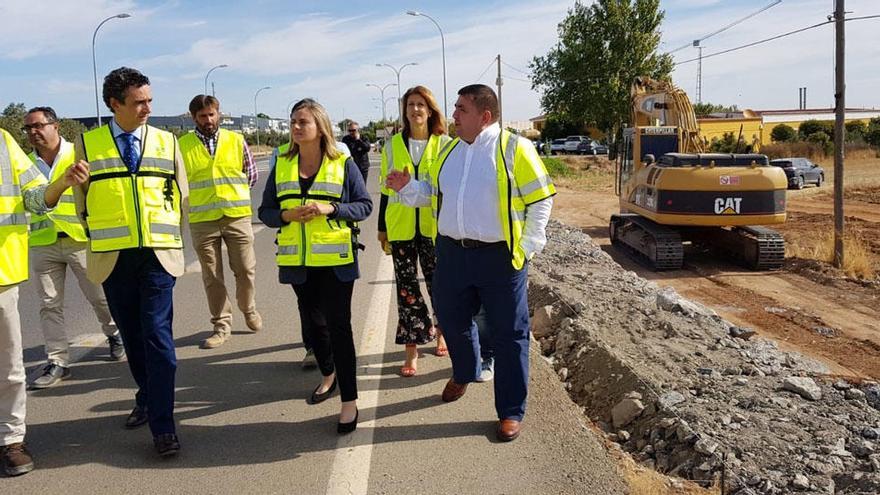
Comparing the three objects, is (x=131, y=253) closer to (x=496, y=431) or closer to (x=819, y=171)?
(x=496, y=431)

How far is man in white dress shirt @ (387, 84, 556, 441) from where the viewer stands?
13.8 feet

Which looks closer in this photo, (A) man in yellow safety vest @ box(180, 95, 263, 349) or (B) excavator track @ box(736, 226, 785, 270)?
(A) man in yellow safety vest @ box(180, 95, 263, 349)

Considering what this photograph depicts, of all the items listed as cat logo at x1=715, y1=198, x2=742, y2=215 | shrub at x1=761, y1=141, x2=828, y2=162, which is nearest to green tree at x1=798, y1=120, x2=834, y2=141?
shrub at x1=761, y1=141, x2=828, y2=162

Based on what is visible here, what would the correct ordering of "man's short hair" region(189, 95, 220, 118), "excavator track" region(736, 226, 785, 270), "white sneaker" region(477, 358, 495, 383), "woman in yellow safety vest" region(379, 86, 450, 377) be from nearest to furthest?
"white sneaker" region(477, 358, 495, 383) → "woman in yellow safety vest" region(379, 86, 450, 377) → "man's short hair" region(189, 95, 220, 118) → "excavator track" region(736, 226, 785, 270)

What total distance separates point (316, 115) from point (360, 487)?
215cm

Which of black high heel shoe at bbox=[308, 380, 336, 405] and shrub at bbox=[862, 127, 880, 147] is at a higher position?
shrub at bbox=[862, 127, 880, 147]

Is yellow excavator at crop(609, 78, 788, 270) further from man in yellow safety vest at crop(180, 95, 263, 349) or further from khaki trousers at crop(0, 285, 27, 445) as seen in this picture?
khaki trousers at crop(0, 285, 27, 445)

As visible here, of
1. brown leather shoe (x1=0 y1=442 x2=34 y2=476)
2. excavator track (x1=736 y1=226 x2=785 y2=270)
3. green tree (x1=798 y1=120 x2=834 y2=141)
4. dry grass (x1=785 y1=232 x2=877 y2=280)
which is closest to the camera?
brown leather shoe (x1=0 y1=442 x2=34 y2=476)

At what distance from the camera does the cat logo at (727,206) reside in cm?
1238

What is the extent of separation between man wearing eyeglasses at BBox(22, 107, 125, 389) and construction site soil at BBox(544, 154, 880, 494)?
3775mm

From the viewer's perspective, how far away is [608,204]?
81.5 feet

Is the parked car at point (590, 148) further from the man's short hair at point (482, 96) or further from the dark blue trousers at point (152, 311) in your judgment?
the dark blue trousers at point (152, 311)

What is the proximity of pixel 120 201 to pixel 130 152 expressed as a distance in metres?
0.30

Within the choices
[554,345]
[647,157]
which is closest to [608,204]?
[647,157]
